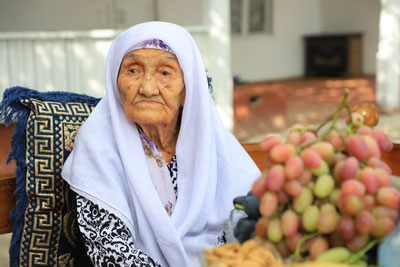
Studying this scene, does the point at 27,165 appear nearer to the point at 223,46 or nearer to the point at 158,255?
the point at 158,255

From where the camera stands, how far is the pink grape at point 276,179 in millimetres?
983

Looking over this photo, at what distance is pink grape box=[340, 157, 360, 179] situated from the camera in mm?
992

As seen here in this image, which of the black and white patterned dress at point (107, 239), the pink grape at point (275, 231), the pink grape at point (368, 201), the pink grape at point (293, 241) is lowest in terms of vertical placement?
the black and white patterned dress at point (107, 239)

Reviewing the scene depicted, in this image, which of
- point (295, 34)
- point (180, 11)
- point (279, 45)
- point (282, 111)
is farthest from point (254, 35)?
point (282, 111)

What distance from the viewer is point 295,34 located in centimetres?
1614

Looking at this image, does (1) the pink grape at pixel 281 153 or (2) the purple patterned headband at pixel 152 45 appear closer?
(1) the pink grape at pixel 281 153

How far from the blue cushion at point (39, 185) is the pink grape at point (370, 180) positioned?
1.24 metres

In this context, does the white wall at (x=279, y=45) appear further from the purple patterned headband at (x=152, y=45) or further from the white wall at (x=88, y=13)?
the purple patterned headband at (x=152, y=45)

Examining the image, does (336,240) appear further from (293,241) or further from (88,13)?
(88,13)

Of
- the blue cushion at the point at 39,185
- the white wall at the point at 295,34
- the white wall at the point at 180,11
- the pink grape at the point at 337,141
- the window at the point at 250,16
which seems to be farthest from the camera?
the white wall at the point at 295,34

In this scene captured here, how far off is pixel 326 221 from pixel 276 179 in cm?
12

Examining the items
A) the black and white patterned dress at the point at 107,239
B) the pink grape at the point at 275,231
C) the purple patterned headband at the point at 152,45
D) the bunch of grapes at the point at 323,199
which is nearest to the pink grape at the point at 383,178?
the bunch of grapes at the point at 323,199

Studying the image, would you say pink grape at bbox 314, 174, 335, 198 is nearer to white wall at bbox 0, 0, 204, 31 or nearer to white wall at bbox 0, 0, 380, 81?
white wall at bbox 0, 0, 380, 81

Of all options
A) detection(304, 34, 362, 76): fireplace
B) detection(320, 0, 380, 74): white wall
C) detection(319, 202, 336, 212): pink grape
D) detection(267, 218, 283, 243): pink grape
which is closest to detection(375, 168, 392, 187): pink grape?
detection(319, 202, 336, 212): pink grape
